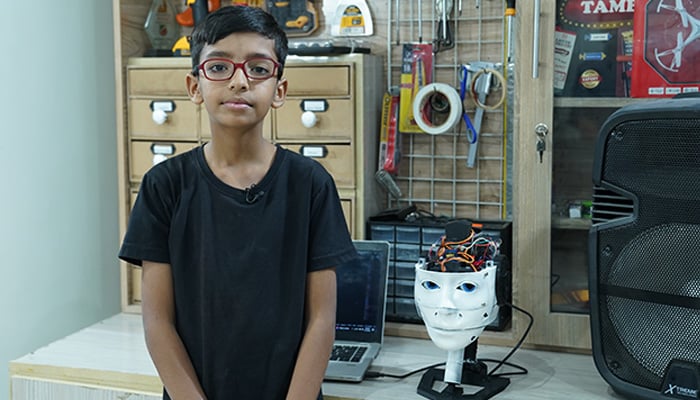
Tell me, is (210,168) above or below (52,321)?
above

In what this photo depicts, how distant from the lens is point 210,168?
1420mm

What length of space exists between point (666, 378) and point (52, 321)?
1436mm

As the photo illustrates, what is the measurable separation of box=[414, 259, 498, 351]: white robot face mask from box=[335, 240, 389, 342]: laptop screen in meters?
0.29

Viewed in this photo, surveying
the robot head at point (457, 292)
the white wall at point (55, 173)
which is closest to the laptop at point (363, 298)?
the robot head at point (457, 292)

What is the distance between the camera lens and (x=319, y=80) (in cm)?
187

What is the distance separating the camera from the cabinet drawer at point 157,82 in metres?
1.97

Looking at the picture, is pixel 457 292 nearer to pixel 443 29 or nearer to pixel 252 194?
pixel 252 194

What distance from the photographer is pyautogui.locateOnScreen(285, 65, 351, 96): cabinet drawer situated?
6.08 feet

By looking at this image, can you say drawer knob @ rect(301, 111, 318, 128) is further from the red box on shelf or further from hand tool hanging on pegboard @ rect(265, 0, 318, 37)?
the red box on shelf

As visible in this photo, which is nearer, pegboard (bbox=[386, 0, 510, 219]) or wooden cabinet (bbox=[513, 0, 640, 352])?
wooden cabinet (bbox=[513, 0, 640, 352])

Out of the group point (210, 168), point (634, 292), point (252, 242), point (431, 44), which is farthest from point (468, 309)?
point (431, 44)

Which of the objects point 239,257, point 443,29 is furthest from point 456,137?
point 239,257

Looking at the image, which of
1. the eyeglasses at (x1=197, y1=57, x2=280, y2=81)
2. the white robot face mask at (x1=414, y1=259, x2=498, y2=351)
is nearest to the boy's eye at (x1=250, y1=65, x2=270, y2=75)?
the eyeglasses at (x1=197, y1=57, x2=280, y2=81)

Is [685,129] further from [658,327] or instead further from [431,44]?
[431,44]
